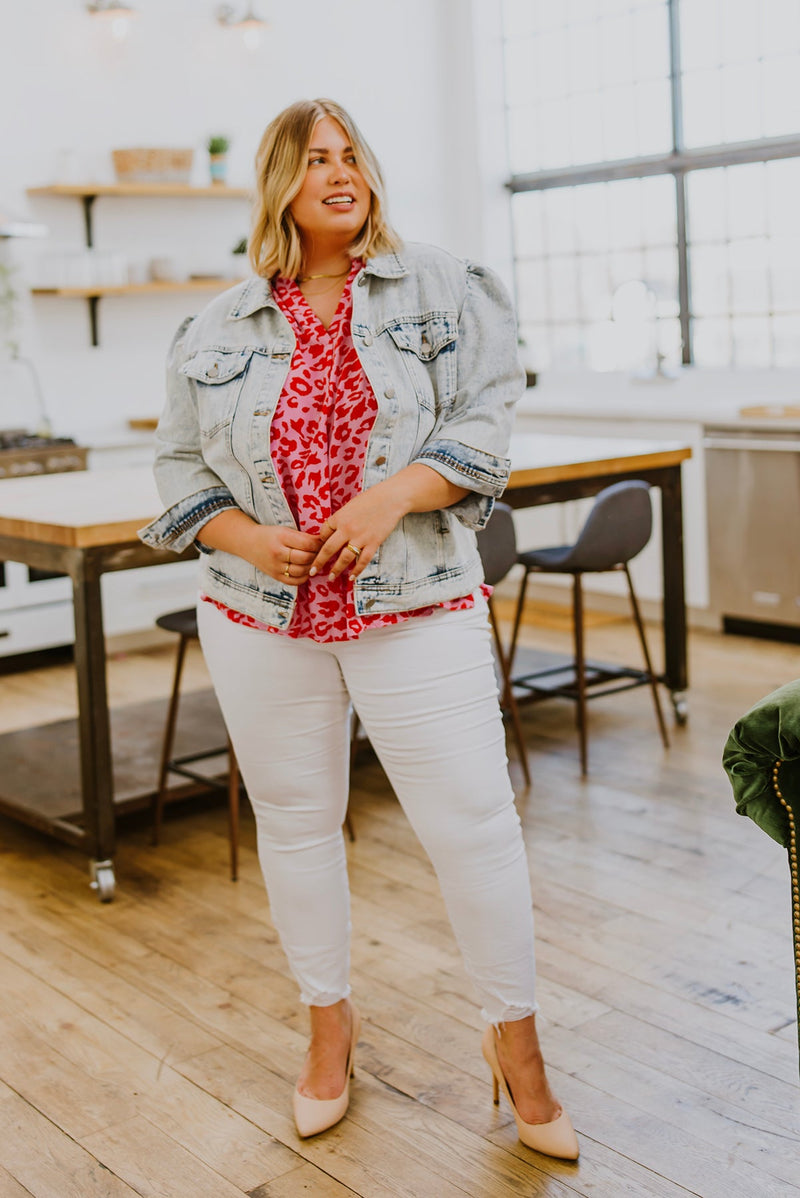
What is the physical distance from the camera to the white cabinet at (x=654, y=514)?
5.50 meters

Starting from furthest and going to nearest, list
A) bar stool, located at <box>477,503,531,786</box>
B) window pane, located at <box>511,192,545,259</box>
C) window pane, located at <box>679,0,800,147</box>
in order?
A: window pane, located at <box>511,192,545,259</box>, window pane, located at <box>679,0,800,147</box>, bar stool, located at <box>477,503,531,786</box>

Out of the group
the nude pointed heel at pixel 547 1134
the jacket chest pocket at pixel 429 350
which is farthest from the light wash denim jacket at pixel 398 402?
the nude pointed heel at pixel 547 1134

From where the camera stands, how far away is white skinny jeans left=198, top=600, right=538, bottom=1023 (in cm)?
192

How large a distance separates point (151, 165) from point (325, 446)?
4291 millimetres

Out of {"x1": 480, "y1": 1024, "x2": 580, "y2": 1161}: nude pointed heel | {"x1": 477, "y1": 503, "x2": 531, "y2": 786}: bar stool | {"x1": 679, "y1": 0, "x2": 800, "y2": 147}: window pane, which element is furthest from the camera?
{"x1": 679, "y1": 0, "x2": 800, "y2": 147}: window pane

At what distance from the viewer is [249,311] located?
6.42 feet

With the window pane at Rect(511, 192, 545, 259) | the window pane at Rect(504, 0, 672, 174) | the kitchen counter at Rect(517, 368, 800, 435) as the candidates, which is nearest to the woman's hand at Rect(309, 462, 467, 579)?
the kitchen counter at Rect(517, 368, 800, 435)

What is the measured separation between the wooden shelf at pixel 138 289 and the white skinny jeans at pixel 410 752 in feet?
12.7

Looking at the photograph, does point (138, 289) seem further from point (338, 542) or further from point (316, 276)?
point (338, 542)

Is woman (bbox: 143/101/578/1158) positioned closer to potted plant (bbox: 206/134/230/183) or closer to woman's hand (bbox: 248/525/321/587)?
woman's hand (bbox: 248/525/321/587)

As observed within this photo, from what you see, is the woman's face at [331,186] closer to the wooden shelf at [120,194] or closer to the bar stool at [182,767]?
the bar stool at [182,767]

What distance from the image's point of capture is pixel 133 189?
18.5 feet

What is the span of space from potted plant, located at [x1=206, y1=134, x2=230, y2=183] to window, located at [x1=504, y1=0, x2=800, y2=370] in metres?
1.76

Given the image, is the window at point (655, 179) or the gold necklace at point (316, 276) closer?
the gold necklace at point (316, 276)
